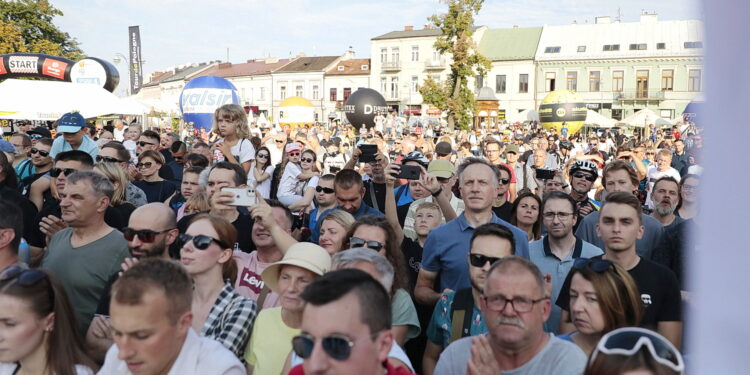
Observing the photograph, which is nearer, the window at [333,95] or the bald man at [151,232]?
the bald man at [151,232]

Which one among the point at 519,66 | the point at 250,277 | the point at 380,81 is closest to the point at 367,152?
the point at 250,277

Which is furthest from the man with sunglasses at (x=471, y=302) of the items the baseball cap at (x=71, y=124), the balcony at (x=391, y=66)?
the balcony at (x=391, y=66)

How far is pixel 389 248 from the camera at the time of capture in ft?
11.8

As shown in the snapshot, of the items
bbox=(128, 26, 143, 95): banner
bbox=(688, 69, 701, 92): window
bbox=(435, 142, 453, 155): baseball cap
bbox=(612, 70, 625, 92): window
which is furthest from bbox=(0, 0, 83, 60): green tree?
bbox=(612, 70, 625, 92): window

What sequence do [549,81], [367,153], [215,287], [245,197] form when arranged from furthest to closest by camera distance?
[549,81] → [367,153] → [245,197] → [215,287]

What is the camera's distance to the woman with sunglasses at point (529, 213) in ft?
16.1

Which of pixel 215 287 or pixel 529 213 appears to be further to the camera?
pixel 529 213

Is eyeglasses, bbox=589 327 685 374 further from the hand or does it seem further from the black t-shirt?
the black t-shirt

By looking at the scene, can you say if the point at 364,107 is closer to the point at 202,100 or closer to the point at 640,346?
the point at 202,100

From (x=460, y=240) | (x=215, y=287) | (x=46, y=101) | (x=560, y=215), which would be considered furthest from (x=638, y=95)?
(x=215, y=287)

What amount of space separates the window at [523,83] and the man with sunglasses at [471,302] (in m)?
56.1

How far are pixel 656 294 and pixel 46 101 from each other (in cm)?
1303

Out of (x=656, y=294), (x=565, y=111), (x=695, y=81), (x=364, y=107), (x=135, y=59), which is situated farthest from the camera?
(x=135, y=59)

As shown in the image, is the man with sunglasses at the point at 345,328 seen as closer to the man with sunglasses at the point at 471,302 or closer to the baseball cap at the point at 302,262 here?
the baseball cap at the point at 302,262
